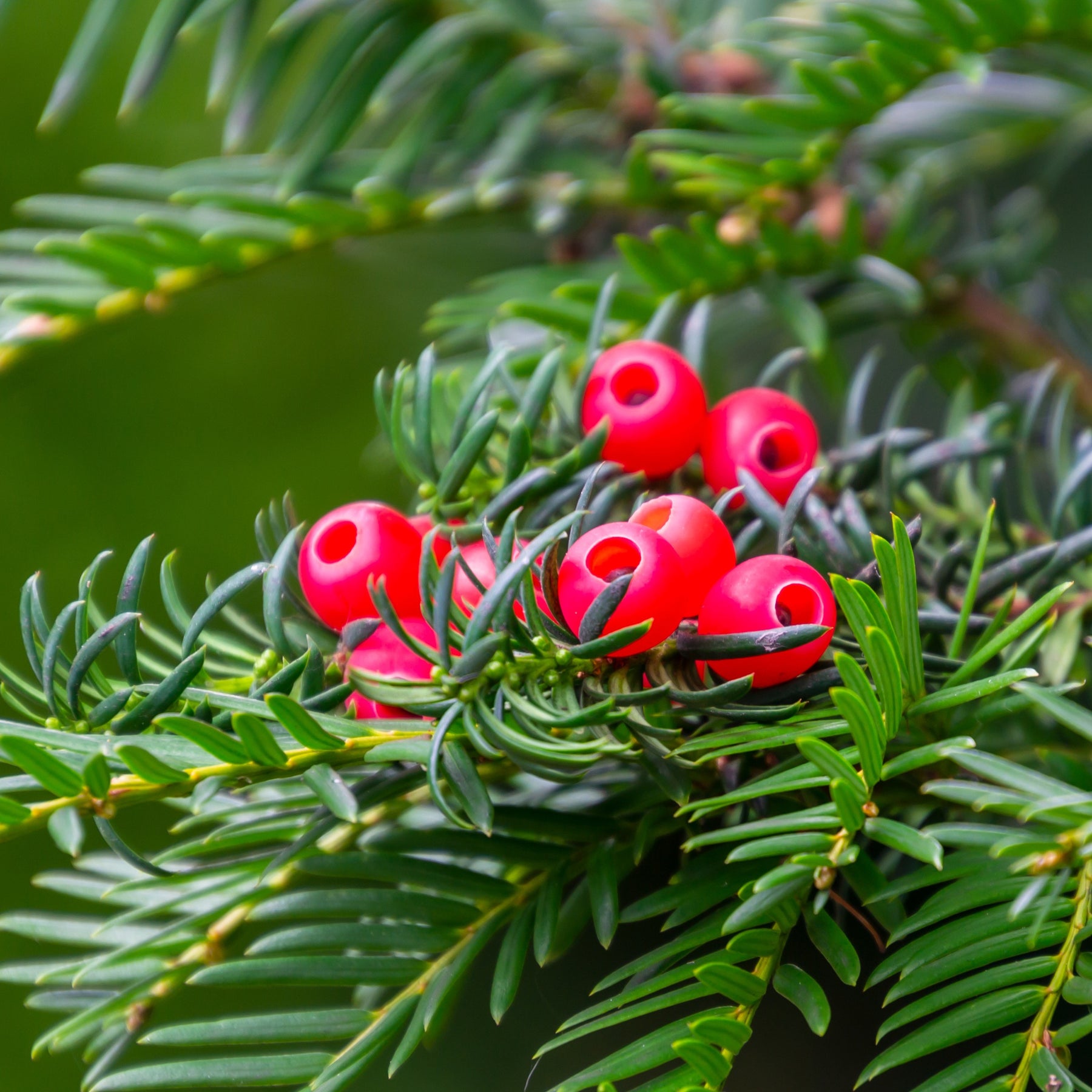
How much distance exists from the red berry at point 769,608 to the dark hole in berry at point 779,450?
0.23 feet

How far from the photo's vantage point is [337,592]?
11.3 inches

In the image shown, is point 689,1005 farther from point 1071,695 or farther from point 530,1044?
point 1071,695

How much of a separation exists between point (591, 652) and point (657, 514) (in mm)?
55

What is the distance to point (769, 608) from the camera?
254 millimetres

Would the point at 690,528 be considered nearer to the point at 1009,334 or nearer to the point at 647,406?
the point at 647,406

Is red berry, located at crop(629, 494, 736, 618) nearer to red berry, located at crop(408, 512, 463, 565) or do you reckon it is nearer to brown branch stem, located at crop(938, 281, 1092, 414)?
red berry, located at crop(408, 512, 463, 565)

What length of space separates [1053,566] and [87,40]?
1.47 feet

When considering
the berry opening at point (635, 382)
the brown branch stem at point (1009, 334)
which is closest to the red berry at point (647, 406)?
the berry opening at point (635, 382)

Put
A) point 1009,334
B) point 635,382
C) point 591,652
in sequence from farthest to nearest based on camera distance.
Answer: point 1009,334, point 635,382, point 591,652

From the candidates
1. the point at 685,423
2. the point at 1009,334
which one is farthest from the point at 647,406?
the point at 1009,334

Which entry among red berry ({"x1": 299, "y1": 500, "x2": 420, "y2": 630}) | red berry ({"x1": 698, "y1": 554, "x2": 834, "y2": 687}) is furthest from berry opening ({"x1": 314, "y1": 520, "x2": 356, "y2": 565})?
red berry ({"x1": 698, "y1": 554, "x2": 834, "y2": 687})

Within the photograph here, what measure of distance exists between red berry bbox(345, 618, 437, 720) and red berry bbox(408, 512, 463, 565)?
0.02 metres

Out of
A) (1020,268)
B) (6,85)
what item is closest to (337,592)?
(1020,268)

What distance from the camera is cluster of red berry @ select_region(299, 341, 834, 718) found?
0.83 ft
